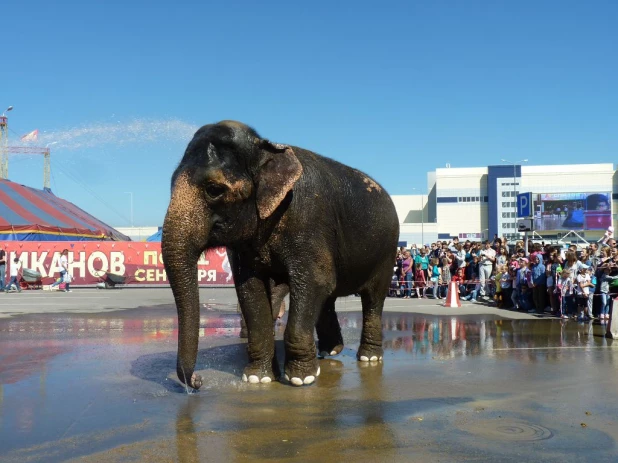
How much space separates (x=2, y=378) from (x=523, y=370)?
5910 millimetres

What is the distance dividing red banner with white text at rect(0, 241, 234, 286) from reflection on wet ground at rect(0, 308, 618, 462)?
20.1 metres

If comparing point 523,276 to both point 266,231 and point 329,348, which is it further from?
point 266,231

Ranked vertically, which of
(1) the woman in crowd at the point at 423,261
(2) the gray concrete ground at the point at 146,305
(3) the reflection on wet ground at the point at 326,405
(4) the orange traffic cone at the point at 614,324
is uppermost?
(1) the woman in crowd at the point at 423,261

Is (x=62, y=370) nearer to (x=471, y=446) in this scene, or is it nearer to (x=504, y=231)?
(x=471, y=446)

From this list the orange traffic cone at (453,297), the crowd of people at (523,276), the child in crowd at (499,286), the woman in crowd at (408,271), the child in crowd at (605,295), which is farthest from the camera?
the woman in crowd at (408,271)

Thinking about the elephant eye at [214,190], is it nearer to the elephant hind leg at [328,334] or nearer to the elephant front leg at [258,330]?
the elephant front leg at [258,330]

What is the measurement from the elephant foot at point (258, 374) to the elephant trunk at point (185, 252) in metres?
1.04

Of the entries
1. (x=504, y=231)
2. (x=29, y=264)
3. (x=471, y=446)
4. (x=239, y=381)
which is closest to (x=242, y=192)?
(x=239, y=381)

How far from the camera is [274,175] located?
6309 mm

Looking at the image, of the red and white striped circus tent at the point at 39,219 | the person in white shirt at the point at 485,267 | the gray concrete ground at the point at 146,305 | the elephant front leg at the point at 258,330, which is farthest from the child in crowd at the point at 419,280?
the red and white striped circus tent at the point at 39,219

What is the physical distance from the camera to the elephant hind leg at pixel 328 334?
862 cm

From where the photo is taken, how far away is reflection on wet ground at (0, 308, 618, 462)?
14.8 feet

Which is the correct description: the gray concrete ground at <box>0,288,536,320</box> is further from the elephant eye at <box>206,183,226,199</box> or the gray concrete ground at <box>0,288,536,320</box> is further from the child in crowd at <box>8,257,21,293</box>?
the elephant eye at <box>206,183,226,199</box>

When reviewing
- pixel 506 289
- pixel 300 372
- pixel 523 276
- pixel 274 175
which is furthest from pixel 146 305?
pixel 274 175
